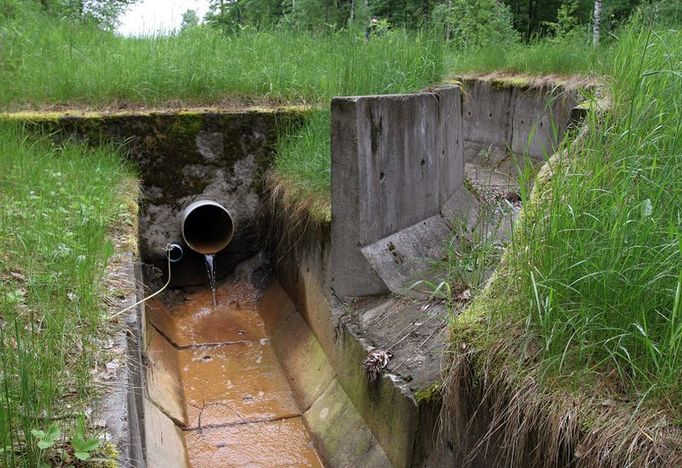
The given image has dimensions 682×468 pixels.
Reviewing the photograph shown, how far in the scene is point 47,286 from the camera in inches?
126

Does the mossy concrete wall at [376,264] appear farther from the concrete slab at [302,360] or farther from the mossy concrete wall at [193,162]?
the mossy concrete wall at [193,162]

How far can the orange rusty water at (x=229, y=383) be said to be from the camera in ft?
15.9

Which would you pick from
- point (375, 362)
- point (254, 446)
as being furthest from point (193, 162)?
point (375, 362)

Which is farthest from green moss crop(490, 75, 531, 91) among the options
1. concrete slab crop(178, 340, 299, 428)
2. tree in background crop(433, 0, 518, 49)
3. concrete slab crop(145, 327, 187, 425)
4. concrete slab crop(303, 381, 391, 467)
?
concrete slab crop(145, 327, 187, 425)

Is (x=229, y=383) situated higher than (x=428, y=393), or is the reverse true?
(x=428, y=393)

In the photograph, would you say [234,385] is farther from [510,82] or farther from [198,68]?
[510,82]

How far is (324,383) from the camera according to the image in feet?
17.1

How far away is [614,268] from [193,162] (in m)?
5.28

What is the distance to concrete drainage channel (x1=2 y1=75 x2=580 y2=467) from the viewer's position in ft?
13.5

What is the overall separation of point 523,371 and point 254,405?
10.3 feet

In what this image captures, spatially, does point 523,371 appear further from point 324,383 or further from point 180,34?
point 180,34

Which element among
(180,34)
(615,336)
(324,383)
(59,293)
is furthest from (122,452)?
(180,34)

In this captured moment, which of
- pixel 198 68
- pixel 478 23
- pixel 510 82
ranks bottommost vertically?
pixel 510 82

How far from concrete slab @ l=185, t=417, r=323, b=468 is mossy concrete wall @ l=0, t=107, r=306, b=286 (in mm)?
2546
